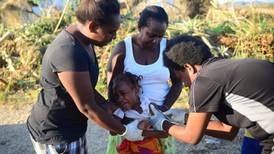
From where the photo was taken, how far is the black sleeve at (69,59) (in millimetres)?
1987

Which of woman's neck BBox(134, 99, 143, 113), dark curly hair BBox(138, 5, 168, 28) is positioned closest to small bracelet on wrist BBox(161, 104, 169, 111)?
woman's neck BBox(134, 99, 143, 113)

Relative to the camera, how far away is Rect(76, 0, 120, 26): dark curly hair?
6.62 ft

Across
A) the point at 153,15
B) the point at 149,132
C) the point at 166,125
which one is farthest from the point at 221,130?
the point at 153,15

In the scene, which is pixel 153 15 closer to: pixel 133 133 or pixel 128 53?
pixel 128 53

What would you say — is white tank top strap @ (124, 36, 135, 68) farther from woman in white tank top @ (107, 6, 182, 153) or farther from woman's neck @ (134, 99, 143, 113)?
woman's neck @ (134, 99, 143, 113)

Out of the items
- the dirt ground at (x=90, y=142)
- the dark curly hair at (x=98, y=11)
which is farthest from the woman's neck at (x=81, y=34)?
the dirt ground at (x=90, y=142)

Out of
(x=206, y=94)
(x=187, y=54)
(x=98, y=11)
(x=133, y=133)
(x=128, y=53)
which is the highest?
(x=98, y=11)

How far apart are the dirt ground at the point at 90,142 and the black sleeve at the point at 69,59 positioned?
8.29ft

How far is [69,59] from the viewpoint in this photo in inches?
78.2

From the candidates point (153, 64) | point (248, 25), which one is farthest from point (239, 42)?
point (153, 64)

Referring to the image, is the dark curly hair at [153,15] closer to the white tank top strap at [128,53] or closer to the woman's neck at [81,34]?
the white tank top strap at [128,53]

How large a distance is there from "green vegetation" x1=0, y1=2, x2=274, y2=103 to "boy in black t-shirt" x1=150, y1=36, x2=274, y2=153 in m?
3.95

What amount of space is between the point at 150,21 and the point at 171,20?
529 centimetres

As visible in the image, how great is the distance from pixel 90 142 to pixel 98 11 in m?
2.89
